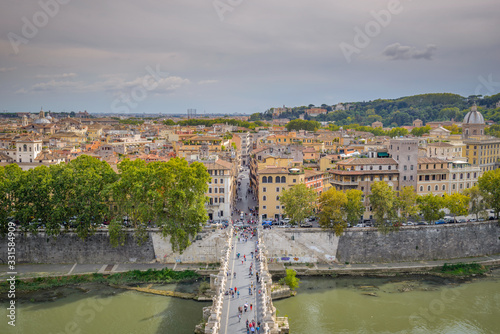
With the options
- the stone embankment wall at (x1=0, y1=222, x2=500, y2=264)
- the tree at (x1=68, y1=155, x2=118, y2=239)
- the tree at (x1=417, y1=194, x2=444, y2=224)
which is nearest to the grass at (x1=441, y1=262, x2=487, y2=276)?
the stone embankment wall at (x1=0, y1=222, x2=500, y2=264)

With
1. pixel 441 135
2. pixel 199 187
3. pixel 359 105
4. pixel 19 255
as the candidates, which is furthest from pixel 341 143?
pixel 359 105

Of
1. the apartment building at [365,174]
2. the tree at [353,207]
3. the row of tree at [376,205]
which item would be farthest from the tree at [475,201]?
the tree at [353,207]

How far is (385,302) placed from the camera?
2845 centimetres

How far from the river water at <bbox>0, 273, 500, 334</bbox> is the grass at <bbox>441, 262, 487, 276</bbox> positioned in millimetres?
1339

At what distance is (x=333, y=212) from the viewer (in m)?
33.6

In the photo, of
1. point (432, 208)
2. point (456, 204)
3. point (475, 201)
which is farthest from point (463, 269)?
point (475, 201)

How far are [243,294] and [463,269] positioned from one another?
1782cm

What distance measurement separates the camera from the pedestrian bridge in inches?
781

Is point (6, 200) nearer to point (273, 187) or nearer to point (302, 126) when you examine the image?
point (273, 187)

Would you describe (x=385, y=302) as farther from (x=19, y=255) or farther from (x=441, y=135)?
(x=441, y=135)

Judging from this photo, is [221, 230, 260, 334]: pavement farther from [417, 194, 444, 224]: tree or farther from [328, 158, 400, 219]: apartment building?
[417, 194, 444, 224]: tree

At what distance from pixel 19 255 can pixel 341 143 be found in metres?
41.7

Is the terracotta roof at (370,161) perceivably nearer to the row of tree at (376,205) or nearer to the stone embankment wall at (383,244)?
the row of tree at (376,205)

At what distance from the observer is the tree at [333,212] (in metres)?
33.6
